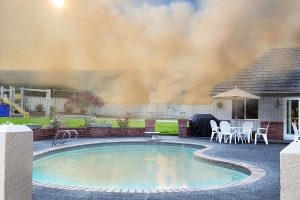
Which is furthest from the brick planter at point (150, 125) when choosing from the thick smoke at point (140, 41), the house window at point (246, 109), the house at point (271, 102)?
the thick smoke at point (140, 41)

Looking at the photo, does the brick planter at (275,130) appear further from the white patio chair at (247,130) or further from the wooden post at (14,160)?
the wooden post at (14,160)

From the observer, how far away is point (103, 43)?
5469 millimetres

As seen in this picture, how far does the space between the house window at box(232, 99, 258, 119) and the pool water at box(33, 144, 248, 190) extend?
17.7ft

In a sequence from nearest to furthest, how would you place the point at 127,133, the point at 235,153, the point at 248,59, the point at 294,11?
the point at 294,11, the point at 248,59, the point at 235,153, the point at 127,133

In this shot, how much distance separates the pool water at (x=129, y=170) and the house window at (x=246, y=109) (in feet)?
17.7

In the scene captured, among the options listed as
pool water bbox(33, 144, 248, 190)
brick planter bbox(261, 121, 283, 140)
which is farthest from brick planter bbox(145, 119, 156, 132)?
brick planter bbox(261, 121, 283, 140)

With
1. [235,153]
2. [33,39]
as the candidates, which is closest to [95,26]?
[33,39]

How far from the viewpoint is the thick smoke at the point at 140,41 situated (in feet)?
13.2

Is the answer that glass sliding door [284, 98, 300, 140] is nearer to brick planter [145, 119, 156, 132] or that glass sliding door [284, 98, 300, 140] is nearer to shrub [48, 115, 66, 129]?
brick planter [145, 119, 156, 132]

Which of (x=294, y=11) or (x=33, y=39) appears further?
(x=33, y=39)

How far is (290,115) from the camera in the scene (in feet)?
51.0

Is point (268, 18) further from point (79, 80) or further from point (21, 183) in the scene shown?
point (79, 80)

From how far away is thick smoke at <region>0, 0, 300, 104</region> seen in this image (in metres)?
4.03

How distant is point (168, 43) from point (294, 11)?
6.71 ft
